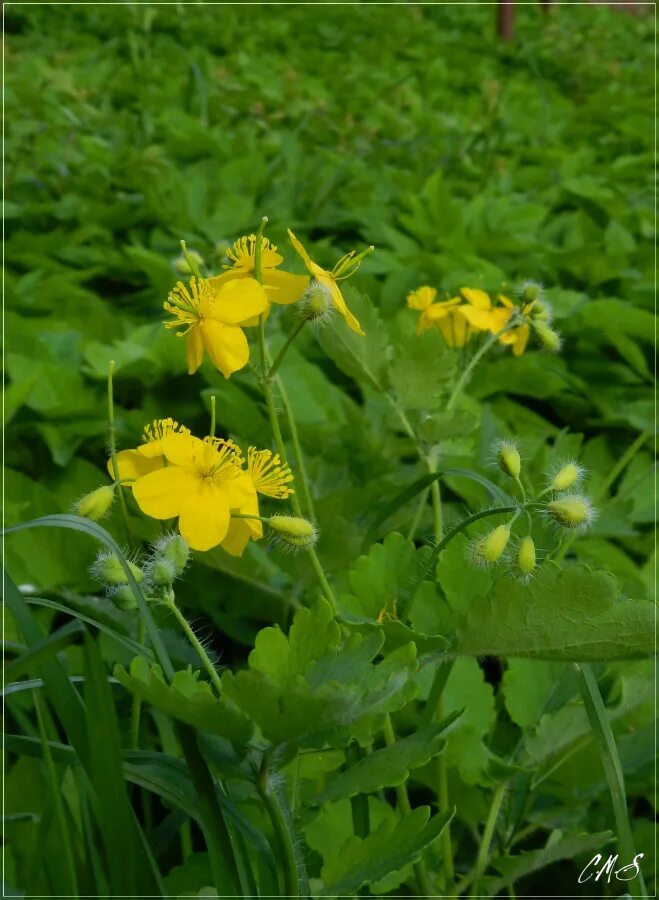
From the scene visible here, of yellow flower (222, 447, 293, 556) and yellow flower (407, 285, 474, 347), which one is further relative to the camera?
→ yellow flower (407, 285, 474, 347)

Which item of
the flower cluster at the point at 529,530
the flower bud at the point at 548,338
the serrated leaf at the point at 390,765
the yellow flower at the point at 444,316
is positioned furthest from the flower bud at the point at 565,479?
the yellow flower at the point at 444,316

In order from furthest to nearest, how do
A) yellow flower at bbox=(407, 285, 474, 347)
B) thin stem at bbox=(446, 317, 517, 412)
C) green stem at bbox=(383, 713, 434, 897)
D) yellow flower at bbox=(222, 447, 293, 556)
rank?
yellow flower at bbox=(407, 285, 474, 347) → thin stem at bbox=(446, 317, 517, 412) → green stem at bbox=(383, 713, 434, 897) → yellow flower at bbox=(222, 447, 293, 556)

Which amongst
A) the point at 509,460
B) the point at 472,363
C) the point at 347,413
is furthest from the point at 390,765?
the point at 347,413

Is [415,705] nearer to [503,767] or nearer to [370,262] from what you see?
[503,767]

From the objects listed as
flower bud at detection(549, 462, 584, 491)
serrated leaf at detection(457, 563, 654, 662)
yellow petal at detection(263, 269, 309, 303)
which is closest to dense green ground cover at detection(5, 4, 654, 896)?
serrated leaf at detection(457, 563, 654, 662)

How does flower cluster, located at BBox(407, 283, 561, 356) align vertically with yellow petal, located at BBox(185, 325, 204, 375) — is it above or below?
below

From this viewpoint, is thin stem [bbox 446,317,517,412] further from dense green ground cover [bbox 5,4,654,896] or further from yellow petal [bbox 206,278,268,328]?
yellow petal [bbox 206,278,268,328]

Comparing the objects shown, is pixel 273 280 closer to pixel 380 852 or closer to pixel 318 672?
pixel 318 672
